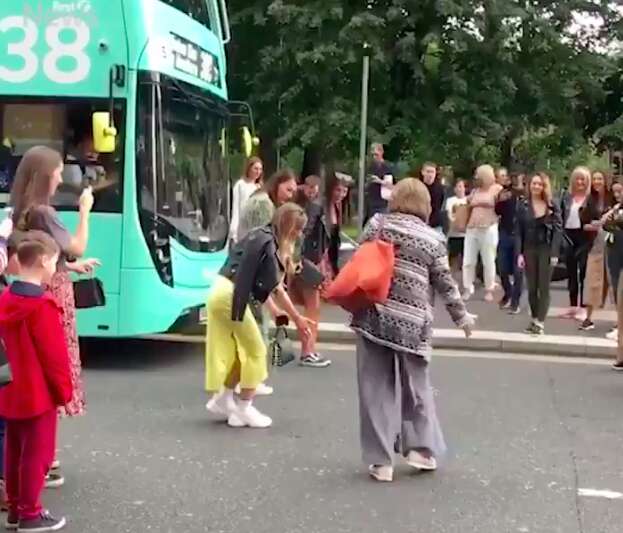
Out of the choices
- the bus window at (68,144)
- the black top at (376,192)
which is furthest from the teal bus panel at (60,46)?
the black top at (376,192)

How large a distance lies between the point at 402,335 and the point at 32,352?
2.05 meters

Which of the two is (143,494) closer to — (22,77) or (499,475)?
(499,475)

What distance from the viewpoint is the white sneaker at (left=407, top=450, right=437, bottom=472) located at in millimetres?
6207

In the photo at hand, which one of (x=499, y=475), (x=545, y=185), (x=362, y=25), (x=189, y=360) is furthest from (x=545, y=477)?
(x=362, y=25)

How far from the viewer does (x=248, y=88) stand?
24.9 metres

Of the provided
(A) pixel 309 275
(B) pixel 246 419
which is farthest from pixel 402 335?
(A) pixel 309 275

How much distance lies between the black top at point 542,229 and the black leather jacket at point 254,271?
189 inches

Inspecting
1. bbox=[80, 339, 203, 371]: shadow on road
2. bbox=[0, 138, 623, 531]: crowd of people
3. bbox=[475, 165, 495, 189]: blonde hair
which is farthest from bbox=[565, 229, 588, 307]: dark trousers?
bbox=[80, 339, 203, 371]: shadow on road

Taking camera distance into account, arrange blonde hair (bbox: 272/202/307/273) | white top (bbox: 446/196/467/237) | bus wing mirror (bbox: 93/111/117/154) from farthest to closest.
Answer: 1. white top (bbox: 446/196/467/237)
2. bus wing mirror (bbox: 93/111/117/154)
3. blonde hair (bbox: 272/202/307/273)

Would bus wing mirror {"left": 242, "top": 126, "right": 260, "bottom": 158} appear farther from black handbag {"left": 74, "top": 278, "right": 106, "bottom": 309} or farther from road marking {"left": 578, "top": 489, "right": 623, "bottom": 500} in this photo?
road marking {"left": 578, "top": 489, "right": 623, "bottom": 500}

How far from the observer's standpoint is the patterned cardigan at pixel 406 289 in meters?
6.02

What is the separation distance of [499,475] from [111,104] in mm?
4745

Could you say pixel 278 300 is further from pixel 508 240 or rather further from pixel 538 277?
pixel 508 240

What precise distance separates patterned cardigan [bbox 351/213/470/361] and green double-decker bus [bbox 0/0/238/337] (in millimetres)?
3665
